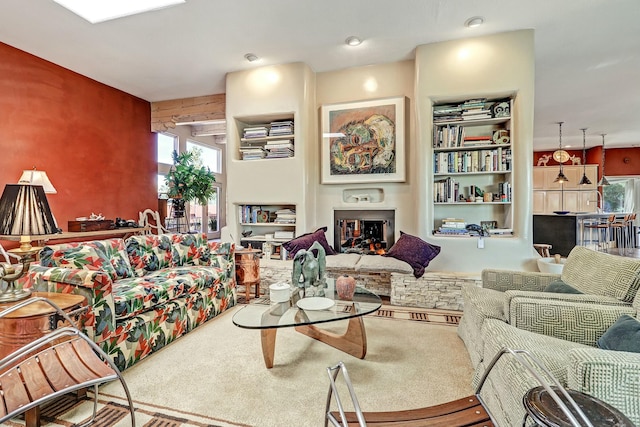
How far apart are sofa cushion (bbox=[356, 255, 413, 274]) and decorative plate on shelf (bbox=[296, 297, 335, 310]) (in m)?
1.37

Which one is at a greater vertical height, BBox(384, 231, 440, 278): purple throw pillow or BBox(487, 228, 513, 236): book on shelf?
BBox(487, 228, 513, 236): book on shelf

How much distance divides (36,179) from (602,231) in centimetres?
1016

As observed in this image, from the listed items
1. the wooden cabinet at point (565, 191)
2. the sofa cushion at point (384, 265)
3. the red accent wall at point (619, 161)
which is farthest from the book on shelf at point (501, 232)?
the red accent wall at point (619, 161)

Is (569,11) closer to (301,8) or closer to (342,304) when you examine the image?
(301,8)

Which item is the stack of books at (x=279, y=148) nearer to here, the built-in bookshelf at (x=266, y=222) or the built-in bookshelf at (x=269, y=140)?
the built-in bookshelf at (x=269, y=140)

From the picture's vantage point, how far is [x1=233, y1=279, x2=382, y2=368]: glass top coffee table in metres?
2.03

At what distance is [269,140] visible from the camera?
15.0ft

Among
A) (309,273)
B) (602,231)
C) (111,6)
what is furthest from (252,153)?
(602,231)

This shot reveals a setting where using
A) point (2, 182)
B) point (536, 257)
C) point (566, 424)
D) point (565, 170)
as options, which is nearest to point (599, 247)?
point (565, 170)

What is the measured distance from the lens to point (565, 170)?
9047 millimetres

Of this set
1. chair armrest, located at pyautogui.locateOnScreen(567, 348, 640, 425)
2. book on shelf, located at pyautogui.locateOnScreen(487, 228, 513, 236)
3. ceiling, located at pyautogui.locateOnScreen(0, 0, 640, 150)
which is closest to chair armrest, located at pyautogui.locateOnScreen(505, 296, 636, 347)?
chair armrest, located at pyautogui.locateOnScreen(567, 348, 640, 425)

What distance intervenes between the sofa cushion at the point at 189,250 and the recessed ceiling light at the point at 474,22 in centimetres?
369

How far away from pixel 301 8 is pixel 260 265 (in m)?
2.96

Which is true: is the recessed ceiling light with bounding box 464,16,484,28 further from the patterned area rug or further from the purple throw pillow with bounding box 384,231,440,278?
the patterned area rug
